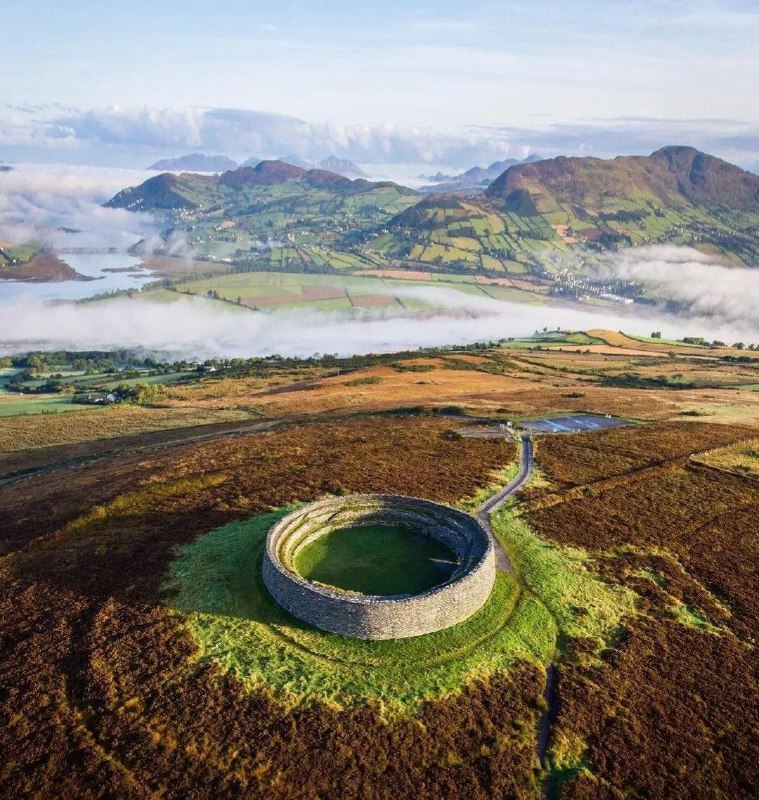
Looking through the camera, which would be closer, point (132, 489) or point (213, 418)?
point (132, 489)

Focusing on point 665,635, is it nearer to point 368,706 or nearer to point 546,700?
point 546,700

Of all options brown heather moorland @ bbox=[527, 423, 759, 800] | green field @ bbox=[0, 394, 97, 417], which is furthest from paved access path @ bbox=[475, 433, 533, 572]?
green field @ bbox=[0, 394, 97, 417]

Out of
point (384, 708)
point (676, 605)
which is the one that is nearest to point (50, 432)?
point (384, 708)

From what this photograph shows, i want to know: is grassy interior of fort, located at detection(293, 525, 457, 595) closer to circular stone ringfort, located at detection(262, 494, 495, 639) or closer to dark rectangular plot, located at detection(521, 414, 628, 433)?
circular stone ringfort, located at detection(262, 494, 495, 639)

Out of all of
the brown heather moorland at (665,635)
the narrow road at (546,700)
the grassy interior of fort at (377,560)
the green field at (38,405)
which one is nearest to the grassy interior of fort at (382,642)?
the narrow road at (546,700)

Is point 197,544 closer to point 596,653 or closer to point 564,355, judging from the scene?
point 596,653

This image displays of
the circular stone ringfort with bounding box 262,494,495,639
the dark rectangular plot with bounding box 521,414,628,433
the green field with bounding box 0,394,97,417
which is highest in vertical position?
the circular stone ringfort with bounding box 262,494,495,639

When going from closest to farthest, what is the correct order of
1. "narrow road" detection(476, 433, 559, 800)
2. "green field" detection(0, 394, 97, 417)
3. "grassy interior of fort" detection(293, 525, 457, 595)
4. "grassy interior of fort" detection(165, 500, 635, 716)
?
"narrow road" detection(476, 433, 559, 800)
"grassy interior of fort" detection(165, 500, 635, 716)
"grassy interior of fort" detection(293, 525, 457, 595)
"green field" detection(0, 394, 97, 417)
